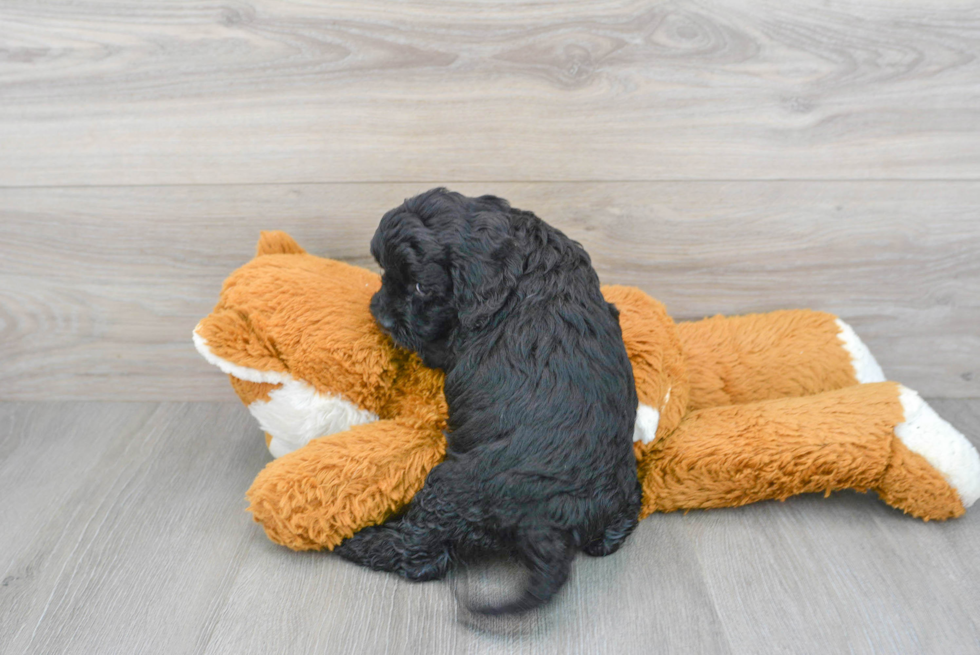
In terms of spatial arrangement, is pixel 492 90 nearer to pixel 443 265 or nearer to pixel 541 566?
pixel 443 265

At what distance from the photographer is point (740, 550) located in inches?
38.3

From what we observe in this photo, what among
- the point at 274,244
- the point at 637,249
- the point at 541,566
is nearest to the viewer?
the point at 541,566

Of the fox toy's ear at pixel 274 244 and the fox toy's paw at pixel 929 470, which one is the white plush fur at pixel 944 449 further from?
the fox toy's ear at pixel 274 244

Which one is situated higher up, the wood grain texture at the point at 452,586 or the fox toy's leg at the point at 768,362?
the fox toy's leg at the point at 768,362

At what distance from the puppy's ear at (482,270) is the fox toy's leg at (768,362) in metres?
0.41

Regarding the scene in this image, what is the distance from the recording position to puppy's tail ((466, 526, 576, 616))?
0.80m

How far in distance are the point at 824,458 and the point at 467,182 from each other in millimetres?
702

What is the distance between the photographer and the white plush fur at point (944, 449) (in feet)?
3.21

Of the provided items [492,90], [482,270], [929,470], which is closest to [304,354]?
[482,270]

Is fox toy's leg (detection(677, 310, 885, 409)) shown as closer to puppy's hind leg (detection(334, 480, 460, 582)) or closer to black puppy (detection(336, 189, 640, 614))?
black puppy (detection(336, 189, 640, 614))

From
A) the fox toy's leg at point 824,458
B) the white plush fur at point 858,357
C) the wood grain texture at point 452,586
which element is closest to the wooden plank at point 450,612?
the wood grain texture at point 452,586

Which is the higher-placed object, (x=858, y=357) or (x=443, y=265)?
(x=443, y=265)

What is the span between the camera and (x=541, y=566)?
0.80 m

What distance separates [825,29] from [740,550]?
2.70 ft
